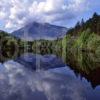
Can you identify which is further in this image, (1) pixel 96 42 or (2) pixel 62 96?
(1) pixel 96 42

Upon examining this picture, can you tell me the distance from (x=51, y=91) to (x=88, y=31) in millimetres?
98769

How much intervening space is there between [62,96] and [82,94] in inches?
64.9

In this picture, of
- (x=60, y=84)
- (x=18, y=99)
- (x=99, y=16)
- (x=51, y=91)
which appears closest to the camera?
(x=18, y=99)

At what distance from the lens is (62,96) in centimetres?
2389

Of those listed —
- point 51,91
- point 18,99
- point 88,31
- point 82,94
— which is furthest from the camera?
point 88,31

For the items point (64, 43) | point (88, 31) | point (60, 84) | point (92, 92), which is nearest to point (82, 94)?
point (92, 92)

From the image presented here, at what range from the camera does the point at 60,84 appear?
31.5m

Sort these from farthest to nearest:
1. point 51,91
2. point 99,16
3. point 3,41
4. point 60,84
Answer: point 3,41
point 99,16
point 60,84
point 51,91

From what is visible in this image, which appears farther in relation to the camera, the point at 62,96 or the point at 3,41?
the point at 3,41

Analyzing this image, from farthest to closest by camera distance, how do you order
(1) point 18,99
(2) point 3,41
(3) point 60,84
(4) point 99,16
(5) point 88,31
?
(2) point 3,41 → (4) point 99,16 → (5) point 88,31 → (3) point 60,84 → (1) point 18,99

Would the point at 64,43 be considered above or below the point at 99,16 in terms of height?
below

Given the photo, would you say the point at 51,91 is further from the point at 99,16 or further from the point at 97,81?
the point at 99,16

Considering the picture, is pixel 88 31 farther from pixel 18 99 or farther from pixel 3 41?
pixel 18 99

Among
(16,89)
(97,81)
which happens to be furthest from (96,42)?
(16,89)
